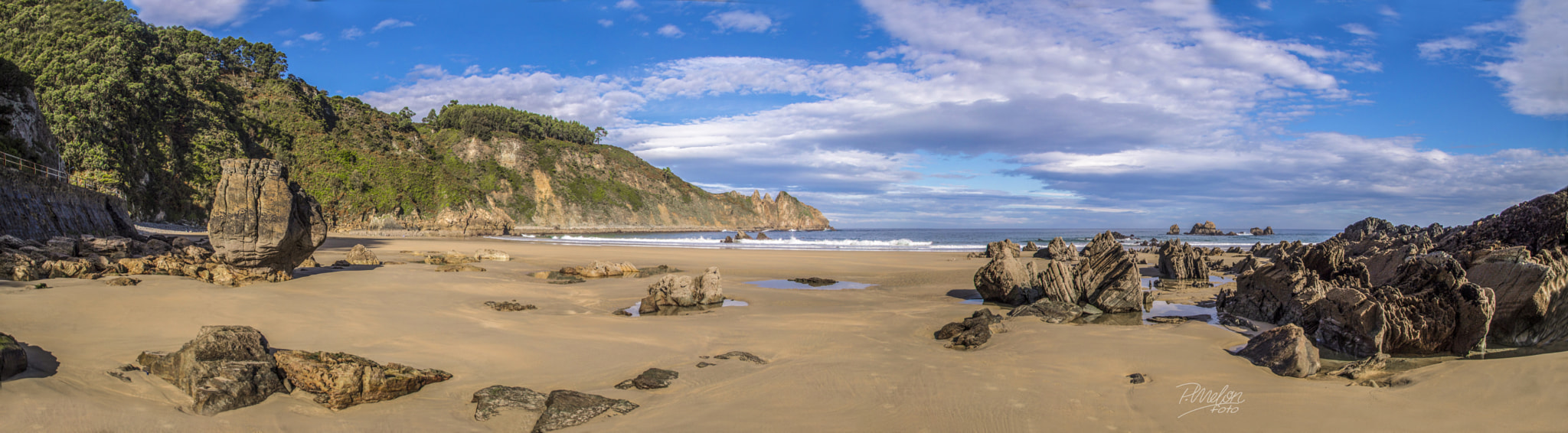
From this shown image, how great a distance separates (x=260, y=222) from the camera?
10469 mm

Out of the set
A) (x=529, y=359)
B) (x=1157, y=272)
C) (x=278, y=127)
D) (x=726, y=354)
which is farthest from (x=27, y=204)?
(x=278, y=127)

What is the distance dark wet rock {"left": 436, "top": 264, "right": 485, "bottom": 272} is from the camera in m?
15.3

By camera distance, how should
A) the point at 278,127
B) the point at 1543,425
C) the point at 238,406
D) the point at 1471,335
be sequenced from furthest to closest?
the point at 278,127
the point at 1471,335
the point at 238,406
the point at 1543,425

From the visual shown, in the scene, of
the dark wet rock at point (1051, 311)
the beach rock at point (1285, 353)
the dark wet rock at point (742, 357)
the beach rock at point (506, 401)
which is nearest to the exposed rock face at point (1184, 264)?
the dark wet rock at point (1051, 311)

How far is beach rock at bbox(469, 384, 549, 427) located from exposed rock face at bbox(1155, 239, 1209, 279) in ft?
57.1

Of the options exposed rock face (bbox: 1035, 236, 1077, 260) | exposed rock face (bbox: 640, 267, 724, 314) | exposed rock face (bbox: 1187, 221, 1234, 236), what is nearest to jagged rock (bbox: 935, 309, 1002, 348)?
exposed rock face (bbox: 640, 267, 724, 314)

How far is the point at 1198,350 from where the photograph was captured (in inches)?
262

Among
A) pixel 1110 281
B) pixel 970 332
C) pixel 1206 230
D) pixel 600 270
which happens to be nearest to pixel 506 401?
pixel 970 332

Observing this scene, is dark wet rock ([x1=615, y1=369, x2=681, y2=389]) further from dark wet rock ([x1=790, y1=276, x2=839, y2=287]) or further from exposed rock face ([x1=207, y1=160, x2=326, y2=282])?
dark wet rock ([x1=790, y1=276, x2=839, y2=287])

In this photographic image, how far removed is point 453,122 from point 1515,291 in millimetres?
128377

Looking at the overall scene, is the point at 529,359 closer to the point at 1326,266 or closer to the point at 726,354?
the point at 726,354

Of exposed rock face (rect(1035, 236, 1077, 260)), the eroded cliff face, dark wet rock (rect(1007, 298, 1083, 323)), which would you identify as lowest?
dark wet rock (rect(1007, 298, 1083, 323))

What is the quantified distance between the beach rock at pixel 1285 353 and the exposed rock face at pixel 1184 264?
11856mm

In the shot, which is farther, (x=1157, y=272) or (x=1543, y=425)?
(x=1157, y=272)
